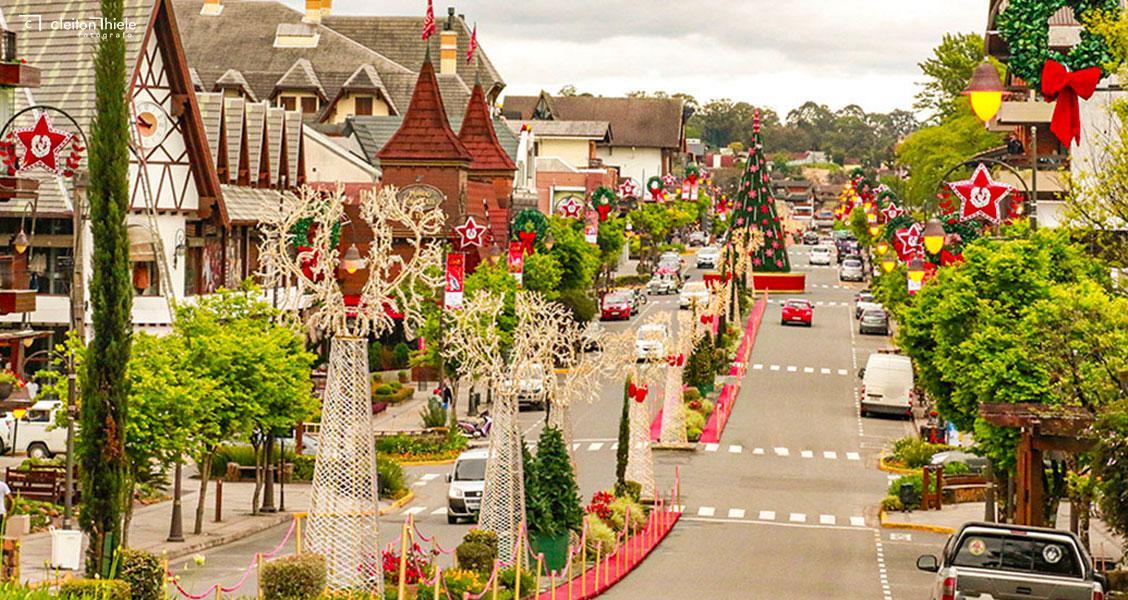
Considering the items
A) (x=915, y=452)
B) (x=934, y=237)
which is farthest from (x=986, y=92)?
(x=915, y=452)

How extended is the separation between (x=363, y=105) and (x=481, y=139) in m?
16.9

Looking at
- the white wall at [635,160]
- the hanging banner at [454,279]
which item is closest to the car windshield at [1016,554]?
the hanging banner at [454,279]

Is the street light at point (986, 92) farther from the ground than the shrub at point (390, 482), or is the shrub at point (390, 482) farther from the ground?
the street light at point (986, 92)

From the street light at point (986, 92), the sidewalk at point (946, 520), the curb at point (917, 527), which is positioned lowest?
the curb at point (917, 527)

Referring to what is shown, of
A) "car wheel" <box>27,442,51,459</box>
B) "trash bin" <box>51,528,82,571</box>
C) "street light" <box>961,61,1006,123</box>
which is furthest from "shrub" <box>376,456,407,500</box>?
"street light" <box>961,61,1006,123</box>

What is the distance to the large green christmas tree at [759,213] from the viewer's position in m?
125

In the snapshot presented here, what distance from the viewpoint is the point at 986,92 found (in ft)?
92.6

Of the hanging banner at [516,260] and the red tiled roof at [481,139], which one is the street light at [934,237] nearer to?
the hanging banner at [516,260]

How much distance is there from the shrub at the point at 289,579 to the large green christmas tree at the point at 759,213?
100510mm

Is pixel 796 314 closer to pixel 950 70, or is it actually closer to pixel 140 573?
pixel 950 70

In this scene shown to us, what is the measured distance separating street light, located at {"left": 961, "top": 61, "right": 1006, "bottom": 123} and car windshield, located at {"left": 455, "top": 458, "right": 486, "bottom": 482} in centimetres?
1886

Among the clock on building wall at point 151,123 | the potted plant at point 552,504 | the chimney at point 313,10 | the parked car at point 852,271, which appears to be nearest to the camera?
the potted plant at point 552,504

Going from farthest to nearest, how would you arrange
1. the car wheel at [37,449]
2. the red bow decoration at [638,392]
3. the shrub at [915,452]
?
the shrub at [915,452], the car wheel at [37,449], the red bow decoration at [638,392]

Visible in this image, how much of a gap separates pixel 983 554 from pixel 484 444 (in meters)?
36.3
